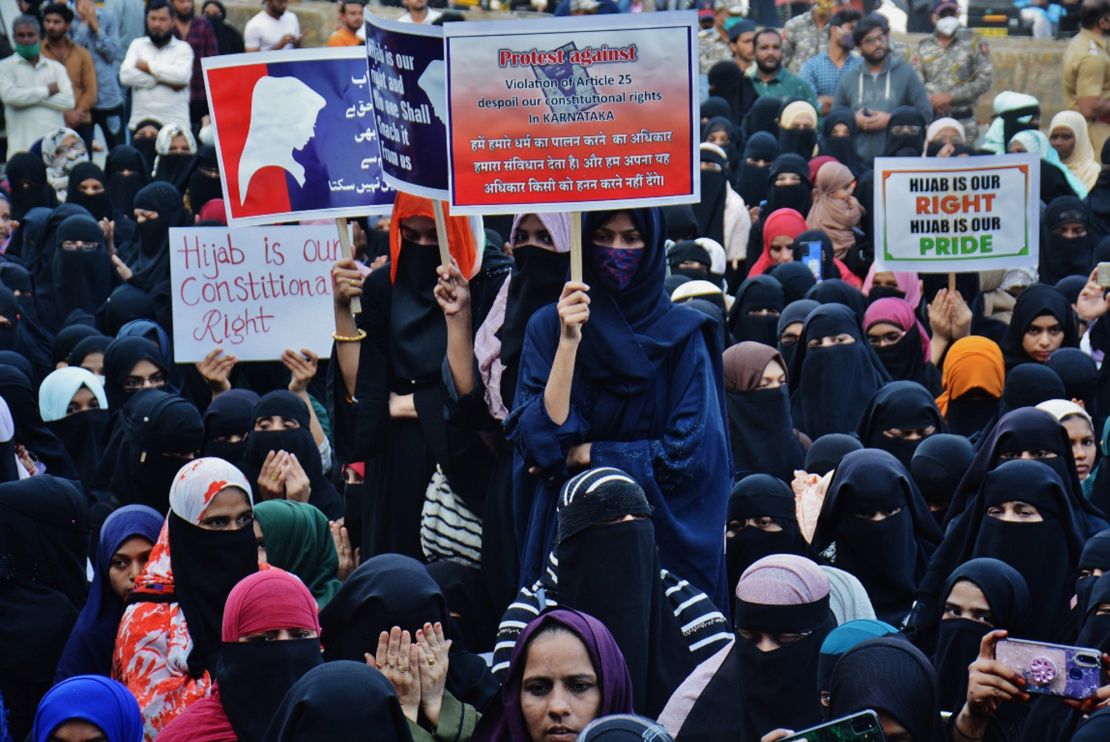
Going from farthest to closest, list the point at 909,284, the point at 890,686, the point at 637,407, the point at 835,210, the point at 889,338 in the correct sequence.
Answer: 1. the point at 835,210
2. the point at 909,284
3. the point at 889,338
4. the point at 637,407
5. the point at 890,686

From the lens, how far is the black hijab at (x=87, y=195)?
12.9 metres

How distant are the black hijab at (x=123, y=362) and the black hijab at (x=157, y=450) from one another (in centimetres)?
80

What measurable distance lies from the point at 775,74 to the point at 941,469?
27.6 ft

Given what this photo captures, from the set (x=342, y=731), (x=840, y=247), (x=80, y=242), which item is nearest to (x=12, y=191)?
(x=80, y=242)

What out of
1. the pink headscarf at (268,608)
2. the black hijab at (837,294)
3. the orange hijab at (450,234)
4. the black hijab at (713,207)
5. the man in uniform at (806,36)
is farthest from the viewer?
the man in uniform at (806,36)

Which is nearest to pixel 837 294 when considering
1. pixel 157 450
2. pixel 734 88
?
pixel 157 450

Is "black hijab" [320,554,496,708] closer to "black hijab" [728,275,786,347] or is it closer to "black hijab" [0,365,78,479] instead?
"black hijab" [0,365,78,479]

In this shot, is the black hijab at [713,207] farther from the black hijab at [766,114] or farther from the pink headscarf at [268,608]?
the pink headscarf at [268,608]

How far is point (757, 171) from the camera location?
13234mm

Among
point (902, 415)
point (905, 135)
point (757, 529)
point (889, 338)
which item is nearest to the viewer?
point (757, 529)

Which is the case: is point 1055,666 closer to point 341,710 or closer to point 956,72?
point 341,710

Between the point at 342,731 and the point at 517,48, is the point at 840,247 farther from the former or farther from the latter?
the point at 342,731

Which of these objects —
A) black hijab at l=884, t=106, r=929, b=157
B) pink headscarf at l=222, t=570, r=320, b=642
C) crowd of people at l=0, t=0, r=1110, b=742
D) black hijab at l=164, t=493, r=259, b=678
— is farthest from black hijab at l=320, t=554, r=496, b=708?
black hijab at l=884, t=106, r=929, b=157

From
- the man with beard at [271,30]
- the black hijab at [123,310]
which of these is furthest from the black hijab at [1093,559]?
the man with beard at [271,30]
